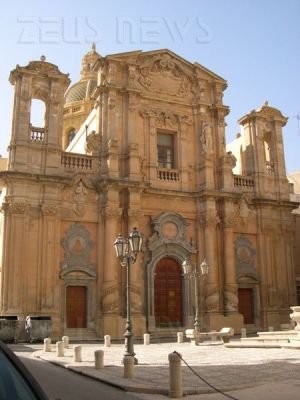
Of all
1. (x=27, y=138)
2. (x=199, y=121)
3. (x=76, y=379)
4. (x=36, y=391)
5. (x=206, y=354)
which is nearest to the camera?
(x=36, y=391)

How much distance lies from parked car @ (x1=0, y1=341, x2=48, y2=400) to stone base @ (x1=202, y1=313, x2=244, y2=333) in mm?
22688

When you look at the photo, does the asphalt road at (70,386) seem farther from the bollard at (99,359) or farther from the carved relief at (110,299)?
the carved relief at (110,299)

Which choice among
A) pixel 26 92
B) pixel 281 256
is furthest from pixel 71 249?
pixel 281 256

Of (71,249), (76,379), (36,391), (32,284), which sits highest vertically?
(71,249)

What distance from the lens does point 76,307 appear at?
2319 cm

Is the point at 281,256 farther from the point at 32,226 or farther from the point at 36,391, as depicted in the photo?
the point at 36,391

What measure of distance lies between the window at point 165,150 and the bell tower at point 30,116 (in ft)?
19.3

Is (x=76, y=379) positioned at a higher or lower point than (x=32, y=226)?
lower

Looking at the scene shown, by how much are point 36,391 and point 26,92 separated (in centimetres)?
2301

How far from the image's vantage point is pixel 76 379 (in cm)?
1091

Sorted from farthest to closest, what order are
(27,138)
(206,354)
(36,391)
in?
1. (27,138)
2. (206,354)
3. (36,391)

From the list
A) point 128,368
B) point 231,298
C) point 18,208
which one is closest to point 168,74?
point 18,208

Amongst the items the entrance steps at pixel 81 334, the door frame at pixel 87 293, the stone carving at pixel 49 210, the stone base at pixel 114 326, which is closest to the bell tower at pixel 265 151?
the stone base at pixel 114 326

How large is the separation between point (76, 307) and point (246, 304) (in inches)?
382
